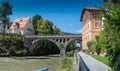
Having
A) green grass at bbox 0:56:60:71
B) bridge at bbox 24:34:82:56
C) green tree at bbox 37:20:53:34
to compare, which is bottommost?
green grass at bbox 0:56:60:71

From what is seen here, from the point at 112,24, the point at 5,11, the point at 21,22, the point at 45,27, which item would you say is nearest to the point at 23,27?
the point at 21,22

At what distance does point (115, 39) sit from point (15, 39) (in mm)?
64312

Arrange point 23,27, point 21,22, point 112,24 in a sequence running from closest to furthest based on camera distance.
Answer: point 112,24 → point 23,27 → point 21,22

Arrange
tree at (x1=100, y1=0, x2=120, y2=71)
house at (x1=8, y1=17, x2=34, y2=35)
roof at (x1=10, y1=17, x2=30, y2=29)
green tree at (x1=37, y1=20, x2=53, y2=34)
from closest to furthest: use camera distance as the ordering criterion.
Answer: tree at (x1=100, y1=0, x2=120, y2=71)
green tree at (x1=37, y1=20, x2=53, y2=34)
house at (x1=8, y1=17, x2=34, y2=35)
roof at (x1=10, y1=17, x2=30, y2=29)

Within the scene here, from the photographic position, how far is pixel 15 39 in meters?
78.8

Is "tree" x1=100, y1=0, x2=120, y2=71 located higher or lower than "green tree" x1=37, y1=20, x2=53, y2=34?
lower

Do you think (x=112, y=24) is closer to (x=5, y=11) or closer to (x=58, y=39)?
(x=58, y=39)

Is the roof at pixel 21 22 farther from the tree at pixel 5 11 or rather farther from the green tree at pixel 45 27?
the tree at pixel 5 11

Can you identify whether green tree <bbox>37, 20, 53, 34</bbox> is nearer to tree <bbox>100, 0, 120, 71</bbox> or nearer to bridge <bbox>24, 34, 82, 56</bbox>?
bridge <bbox>24, 34, 82, 56</bbox>

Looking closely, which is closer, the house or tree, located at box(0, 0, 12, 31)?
tree, located at box(0, 0, 12, 31)

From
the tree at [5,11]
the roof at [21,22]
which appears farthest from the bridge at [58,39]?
the roof at [21,22]

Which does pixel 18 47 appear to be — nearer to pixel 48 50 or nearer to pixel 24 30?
pixel 48 50

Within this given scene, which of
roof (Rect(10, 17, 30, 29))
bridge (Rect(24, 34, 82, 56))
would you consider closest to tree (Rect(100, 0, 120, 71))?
bridge (Rect(24, 34, 82, 56))

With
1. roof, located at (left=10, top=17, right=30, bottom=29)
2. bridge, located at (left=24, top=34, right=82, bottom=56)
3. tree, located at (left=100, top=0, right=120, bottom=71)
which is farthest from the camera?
roof, located at (left=10, top=17, right=30, bottom=29)
